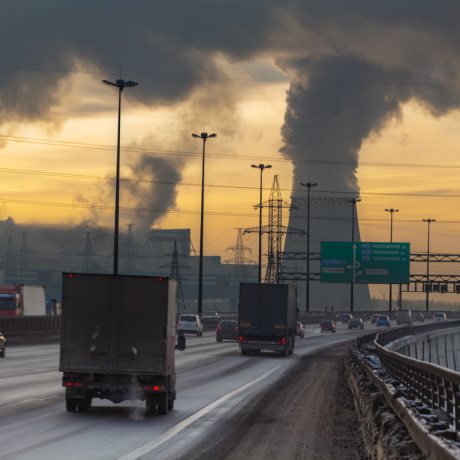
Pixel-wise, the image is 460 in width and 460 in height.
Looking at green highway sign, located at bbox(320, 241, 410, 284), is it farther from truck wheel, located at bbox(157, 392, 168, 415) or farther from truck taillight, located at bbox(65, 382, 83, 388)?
truck taillight, located at bbox(65, 382, 83, 388)

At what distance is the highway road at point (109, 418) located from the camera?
1443 cm

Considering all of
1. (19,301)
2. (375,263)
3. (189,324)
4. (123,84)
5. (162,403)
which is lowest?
(162,403)

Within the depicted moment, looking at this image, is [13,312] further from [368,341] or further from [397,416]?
[397,416]

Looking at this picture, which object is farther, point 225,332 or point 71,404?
point 225,332

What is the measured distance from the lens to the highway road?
1443 cm

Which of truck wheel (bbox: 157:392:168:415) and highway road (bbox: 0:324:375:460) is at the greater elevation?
truck wheel (bbox: 157:392:168:415)

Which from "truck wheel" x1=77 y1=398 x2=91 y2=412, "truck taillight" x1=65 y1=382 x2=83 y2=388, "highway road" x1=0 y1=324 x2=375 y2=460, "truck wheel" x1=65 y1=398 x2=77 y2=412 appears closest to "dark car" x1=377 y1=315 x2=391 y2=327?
"highway road" x1=0 y1=324 x2=375 y2=460

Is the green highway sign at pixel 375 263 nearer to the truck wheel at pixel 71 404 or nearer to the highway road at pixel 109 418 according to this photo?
the highway road at pixel 109 418

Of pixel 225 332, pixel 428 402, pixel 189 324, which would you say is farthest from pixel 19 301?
pixel 428 402

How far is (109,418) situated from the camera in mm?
19328

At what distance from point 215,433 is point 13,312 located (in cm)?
4903

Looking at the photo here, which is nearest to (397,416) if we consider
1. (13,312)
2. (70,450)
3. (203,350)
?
(70,450)

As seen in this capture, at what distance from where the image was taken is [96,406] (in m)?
22.0

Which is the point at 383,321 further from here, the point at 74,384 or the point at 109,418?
the point at 109,418
